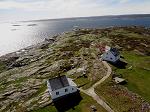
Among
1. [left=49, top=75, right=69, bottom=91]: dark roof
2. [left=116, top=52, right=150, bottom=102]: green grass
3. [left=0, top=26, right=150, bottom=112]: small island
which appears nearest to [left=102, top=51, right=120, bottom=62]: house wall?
[left=0, top=26, right=150, bottom=112]: small island

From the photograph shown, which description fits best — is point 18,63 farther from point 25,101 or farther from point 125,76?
point 125,76

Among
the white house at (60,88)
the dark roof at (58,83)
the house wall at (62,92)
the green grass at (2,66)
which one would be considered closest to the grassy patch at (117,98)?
the house wall at (62,92)

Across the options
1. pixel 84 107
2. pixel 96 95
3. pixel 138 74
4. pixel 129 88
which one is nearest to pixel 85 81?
pixel 96 95

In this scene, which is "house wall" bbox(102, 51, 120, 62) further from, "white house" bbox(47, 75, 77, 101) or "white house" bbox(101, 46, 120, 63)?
"white house" bbox(47, 75, 77, 101)

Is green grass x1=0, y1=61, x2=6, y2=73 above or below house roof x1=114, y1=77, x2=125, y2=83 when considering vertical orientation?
below

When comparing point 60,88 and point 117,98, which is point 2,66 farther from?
point 117,98
